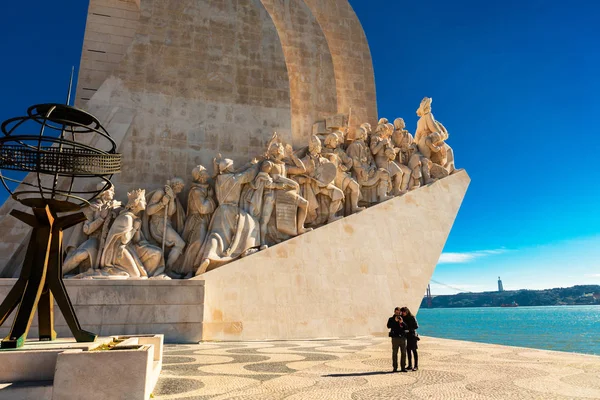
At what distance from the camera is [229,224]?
8297 millimetres

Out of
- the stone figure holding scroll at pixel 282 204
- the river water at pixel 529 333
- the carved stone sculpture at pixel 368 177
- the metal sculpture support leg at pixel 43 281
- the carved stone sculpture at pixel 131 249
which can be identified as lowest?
the river water at pixel 529 333

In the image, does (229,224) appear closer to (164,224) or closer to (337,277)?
(164,224)

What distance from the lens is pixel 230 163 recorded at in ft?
28.6

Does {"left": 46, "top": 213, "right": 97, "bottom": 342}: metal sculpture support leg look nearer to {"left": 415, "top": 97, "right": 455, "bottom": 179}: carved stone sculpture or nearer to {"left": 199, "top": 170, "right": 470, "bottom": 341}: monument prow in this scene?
{"left": 199, "top": 170, "right": 470, "bottom": 341}: monument prow

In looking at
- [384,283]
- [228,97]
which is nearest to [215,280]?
[384,283]

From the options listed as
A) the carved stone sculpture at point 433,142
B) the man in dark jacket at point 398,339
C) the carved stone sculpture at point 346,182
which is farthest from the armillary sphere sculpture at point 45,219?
the carved stone sculpture at point 433,142

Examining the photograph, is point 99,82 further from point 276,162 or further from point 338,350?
point 338,350

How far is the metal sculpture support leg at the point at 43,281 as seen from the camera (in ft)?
11.5

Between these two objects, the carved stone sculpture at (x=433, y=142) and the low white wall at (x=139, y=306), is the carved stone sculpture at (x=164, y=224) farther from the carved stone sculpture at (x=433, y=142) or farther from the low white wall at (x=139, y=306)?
the carved stone sculpture at (x=433, y=142)

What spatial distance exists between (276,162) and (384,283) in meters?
3.25

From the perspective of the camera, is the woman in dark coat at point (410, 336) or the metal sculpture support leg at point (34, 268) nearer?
the metal sculpture support leg at point (34, 268)

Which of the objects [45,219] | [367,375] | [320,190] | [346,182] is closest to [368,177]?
[346,182]

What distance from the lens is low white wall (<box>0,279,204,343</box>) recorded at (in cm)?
685

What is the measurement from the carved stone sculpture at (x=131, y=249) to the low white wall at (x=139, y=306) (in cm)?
35
